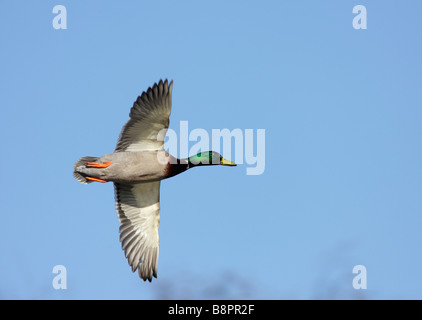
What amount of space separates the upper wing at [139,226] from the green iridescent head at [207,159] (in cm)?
102

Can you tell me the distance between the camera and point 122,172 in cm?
1533

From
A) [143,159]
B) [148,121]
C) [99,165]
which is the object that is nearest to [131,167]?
[143,159]

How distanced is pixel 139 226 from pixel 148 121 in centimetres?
247

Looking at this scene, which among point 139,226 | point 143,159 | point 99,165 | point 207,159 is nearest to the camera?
point 99,165

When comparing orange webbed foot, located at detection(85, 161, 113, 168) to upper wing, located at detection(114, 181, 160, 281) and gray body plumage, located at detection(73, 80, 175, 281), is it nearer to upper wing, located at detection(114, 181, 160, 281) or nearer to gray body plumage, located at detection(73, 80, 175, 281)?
gray body plumage, located at detection(73, 80, 175, 281)

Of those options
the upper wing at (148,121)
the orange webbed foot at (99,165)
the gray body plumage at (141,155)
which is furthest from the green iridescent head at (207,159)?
the orange webbed foot at (99,165)

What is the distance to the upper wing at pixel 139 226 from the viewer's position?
54.4ft

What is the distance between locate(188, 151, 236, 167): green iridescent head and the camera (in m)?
15.9

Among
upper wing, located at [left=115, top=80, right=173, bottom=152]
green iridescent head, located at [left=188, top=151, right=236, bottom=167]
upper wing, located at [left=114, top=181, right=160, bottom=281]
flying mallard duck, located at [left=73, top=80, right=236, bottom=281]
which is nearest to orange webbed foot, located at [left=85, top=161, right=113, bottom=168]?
flying mallard duck, located at [left=73, top=80, right=236, bottom=281]

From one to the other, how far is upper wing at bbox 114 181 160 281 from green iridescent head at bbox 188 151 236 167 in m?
1.02

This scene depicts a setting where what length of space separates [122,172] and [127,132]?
74cm

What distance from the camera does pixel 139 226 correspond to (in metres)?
16.7

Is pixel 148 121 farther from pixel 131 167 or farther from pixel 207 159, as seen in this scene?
pixel 207 159
